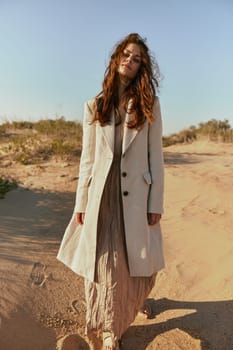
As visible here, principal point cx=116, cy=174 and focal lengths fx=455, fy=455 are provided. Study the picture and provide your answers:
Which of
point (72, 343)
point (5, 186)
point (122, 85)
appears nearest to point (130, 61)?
point (122, 85)

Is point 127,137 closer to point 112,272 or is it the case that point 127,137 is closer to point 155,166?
point 155,166

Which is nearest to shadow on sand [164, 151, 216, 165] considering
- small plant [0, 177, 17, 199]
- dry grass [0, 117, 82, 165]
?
dry grass [0, 117, 82, 165]

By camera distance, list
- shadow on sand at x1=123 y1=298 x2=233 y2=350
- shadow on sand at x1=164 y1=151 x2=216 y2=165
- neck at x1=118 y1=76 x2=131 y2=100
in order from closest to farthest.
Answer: neck at x1=118 y1=76 x2=131 y2=100
shadow on sand at x1=123 y1=298 x2=233 y2=350
shadow on sand at x1=164 y1=151 x2=216 y2=165

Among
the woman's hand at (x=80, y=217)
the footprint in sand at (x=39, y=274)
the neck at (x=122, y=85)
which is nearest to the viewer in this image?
the neck at (x=122, y=85)

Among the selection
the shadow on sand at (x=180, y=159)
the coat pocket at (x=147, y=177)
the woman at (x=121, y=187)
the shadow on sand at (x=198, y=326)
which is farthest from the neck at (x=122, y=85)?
the shadow on sand at (x=180, y=159)

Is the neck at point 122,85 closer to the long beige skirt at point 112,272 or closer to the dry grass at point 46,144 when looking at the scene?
the long beige skirt at point 112,272

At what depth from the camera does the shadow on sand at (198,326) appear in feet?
10.4

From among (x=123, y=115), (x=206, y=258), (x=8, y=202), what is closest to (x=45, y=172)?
(x=8, y=202)

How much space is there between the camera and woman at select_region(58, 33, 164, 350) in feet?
9.37

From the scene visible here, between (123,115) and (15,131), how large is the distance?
11.1 metres

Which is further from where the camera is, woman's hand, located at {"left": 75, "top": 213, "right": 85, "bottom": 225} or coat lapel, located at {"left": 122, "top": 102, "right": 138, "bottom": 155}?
woman's hand, located at {"left": 75, "top": 213, "right": 85, "bottom": 225}

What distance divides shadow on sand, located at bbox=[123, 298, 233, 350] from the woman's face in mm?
1808

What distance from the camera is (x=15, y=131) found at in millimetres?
13508

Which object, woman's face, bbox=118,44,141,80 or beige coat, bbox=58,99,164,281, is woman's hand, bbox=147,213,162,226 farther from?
woman's face, bbox=118,44,141,80
